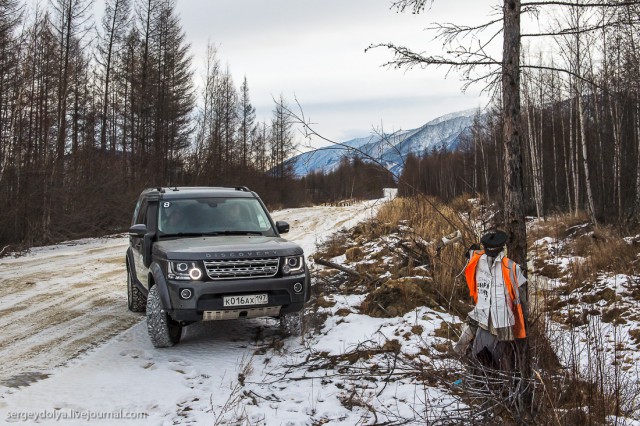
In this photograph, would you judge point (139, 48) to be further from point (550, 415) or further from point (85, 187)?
point (550, 415)

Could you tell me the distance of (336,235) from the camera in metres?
15.9

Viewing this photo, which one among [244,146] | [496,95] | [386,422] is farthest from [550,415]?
[244,146]

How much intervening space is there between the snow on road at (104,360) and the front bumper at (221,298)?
20.2 inches

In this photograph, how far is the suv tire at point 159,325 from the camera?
5645mm

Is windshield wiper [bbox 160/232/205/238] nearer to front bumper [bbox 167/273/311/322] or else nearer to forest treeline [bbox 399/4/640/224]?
front bumper [bbox 167/273/311/322]

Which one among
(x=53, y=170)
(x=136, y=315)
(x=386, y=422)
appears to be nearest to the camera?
(x=386, y=422)

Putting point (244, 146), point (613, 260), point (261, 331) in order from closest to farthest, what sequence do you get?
point (261, 331) < point (613, 260) < point (244, 146)

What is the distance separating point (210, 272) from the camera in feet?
18.1

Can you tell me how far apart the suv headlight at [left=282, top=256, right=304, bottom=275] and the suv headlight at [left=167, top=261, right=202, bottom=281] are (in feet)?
3.32

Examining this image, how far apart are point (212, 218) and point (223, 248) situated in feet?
Answer: 4.40

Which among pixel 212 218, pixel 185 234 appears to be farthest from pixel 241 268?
pixel 212 218

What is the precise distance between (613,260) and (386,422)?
9519 mm

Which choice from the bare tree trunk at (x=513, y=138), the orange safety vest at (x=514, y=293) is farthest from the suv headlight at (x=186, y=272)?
the bare tree trunk at (x=513, y=138)

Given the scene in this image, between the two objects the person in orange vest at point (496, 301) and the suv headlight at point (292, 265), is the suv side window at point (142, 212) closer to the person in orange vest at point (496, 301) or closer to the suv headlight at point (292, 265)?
the suv headlight at point (292, 265)
